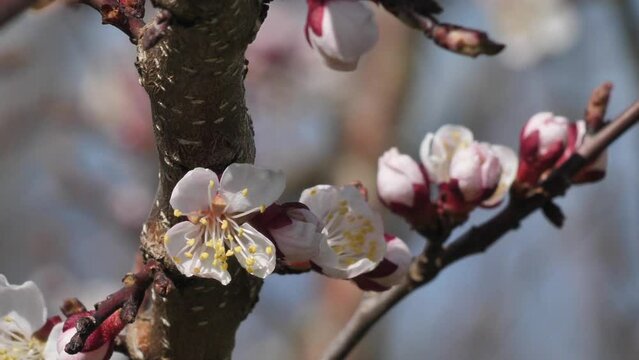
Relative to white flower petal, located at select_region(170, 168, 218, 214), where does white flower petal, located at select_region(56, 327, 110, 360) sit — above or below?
below

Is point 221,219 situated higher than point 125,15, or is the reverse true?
point 125,15

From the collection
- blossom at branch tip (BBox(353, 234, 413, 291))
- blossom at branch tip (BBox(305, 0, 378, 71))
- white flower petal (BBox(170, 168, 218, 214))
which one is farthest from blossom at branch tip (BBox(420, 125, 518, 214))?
white flower petal (BBox(170, 168, 218, 214))

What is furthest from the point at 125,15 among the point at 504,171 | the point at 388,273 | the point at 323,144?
the point at 323,144

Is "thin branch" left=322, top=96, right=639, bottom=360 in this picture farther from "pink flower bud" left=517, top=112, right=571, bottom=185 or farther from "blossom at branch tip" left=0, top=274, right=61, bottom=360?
"blossom at branch tip" left=0, top=274, right=61, bottom=360

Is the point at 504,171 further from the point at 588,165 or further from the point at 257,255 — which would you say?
the point at 257,255

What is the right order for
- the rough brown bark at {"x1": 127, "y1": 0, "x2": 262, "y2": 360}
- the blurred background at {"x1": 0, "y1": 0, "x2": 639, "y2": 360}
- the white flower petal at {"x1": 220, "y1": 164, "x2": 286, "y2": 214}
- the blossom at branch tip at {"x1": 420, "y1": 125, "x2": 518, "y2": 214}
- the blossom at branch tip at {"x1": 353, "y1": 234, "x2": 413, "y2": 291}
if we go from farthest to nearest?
the blurred background at {"x1": 0, "y1": 0, "x2": 639, "y2": 360}
the blossom at branch tip at {"x1": 420, "y1": 125, "x2": 518, "y2": 214}
the blossom at branch tip at {"x1": 353, "y1": 234, "x2": 413, "y2": 291}
the white flower petal at {"x1": 220, "y1": 164, "x2": 286, "y2": 214}
the rough brown bark at {"x1": 127, "y1": 0, "x2": 262, "y2": 360}

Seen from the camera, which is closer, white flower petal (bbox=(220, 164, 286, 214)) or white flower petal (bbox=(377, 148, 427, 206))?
white flower petal (bbox=(220, 164, 286, 214))
